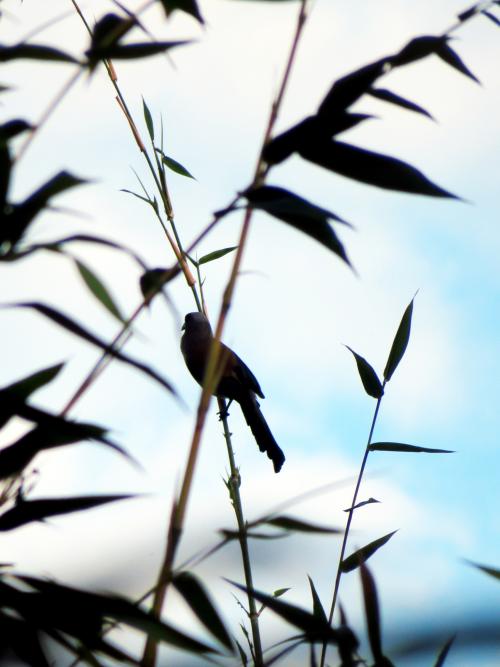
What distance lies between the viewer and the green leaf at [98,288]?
105 centimetres

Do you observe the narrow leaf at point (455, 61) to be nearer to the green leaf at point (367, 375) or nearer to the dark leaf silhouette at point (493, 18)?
the dark leaf silhouette at point (493, 18)

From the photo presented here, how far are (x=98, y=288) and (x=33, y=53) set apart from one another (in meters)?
0.31

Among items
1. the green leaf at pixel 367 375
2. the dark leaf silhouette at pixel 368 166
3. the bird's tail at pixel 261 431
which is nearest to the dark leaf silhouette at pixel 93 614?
the dark leaf silhouette at pixel 368 166

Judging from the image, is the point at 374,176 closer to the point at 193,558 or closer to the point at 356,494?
the point at 193,558

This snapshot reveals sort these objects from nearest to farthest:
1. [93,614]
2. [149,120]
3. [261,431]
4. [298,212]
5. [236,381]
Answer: [93,614]
[298,212]
[149,120]
[261,431]
[236,381]

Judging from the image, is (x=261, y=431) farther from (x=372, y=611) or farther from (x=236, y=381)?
(x=372, y=611)

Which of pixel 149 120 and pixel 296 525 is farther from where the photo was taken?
pixel 149 120

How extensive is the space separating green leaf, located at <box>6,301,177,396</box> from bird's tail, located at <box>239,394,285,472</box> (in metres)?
2.25

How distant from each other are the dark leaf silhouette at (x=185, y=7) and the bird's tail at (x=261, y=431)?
2089mm

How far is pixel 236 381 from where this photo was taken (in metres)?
3.84

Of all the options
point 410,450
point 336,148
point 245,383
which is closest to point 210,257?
point 410,450

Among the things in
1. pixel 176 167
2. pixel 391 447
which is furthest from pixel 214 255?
pixel 391 447

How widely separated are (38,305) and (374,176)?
0.46m

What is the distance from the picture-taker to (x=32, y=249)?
0.97 metres
